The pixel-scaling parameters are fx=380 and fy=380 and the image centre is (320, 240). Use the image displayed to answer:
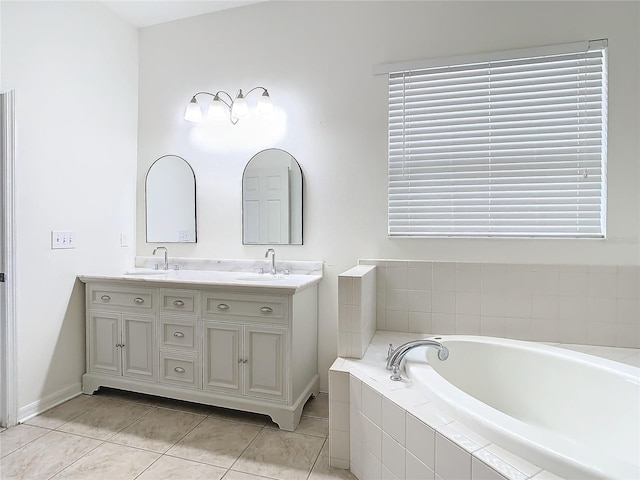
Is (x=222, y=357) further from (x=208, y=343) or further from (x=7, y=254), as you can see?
(x=7, y=254)

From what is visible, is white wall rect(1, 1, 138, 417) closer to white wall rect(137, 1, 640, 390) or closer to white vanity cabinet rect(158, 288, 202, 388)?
white wall rect(137, 1, 640, 390)

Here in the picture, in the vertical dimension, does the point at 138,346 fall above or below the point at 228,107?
below

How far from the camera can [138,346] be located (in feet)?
7.93

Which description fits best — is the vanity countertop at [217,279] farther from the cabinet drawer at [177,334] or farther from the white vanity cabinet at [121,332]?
the cabinet drawer at [177,334]

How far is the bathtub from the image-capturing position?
1.04m

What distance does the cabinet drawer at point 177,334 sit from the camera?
7.55 ft

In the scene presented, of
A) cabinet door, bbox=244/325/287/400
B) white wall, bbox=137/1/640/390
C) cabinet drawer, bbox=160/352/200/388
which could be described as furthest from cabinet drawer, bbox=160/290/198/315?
white wall, bbox=137/1/640/390

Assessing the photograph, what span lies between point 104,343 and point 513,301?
2587 millimetres

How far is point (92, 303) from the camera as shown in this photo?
2.54m

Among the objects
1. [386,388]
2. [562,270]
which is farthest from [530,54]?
[386,388]

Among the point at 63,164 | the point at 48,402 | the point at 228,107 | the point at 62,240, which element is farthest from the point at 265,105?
the point at 48,402

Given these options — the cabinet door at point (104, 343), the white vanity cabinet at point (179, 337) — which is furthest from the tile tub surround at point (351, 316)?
the cabinet door at point (104, 343)

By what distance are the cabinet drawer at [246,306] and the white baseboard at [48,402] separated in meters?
1.10

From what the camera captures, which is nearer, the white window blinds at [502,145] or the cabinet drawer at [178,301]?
the white window blinds at [502,145]
